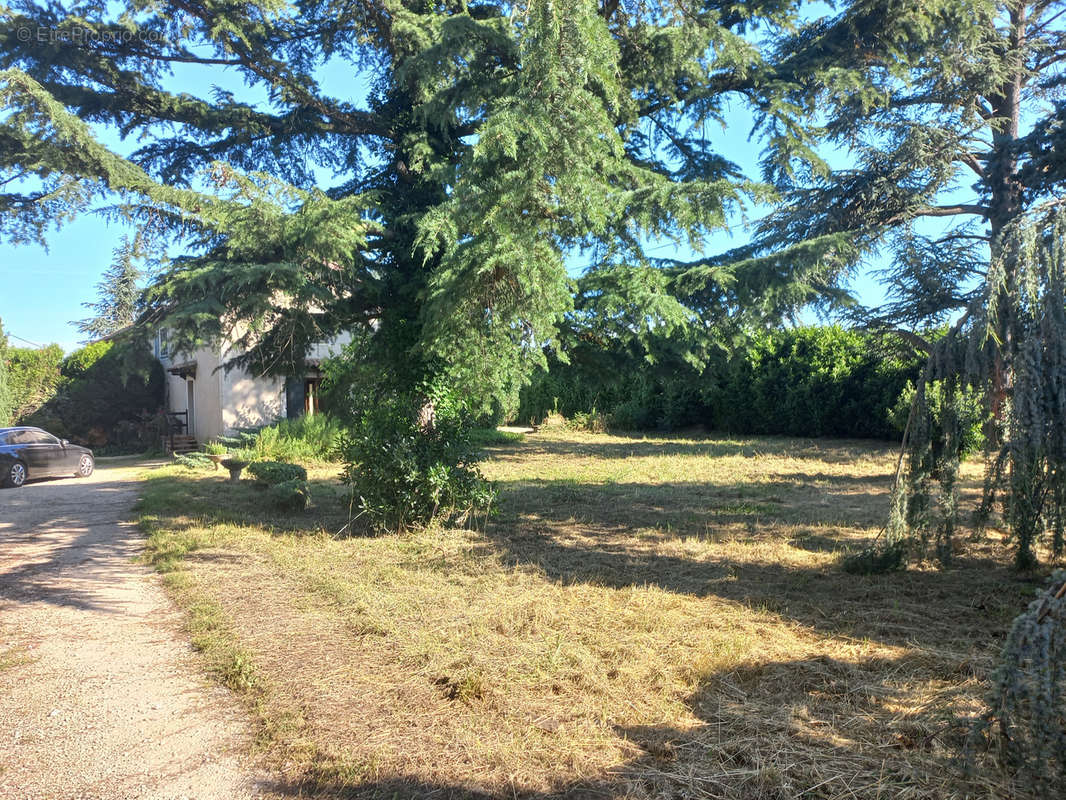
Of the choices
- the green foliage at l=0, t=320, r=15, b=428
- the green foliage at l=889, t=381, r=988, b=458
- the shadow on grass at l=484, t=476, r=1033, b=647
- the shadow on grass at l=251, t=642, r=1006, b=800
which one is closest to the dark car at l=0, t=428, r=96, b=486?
the green foliage at l=0, t=320, r=15, b=428

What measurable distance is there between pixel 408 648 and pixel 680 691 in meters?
1.70

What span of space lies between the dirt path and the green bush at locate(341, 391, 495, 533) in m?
2.34

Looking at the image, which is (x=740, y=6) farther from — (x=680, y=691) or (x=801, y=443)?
(x=801, y=443)

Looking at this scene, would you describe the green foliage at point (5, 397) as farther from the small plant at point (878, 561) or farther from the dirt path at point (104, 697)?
the small plant at point (878, 561)

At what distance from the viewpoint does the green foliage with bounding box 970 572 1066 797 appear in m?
2.35

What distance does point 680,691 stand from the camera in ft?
12.0

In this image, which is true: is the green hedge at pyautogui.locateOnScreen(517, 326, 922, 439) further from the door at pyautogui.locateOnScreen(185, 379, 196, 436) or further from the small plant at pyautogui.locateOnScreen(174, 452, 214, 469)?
the door at pyautogui.locateOnScreen(185, 379, 196, 436)

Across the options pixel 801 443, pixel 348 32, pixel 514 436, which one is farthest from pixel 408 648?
pixel 514 436

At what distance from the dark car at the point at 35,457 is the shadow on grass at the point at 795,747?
15267mm

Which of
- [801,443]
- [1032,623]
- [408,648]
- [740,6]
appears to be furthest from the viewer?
[801,443]

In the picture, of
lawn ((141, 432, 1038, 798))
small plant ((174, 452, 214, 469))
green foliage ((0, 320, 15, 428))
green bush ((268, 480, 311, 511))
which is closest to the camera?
lawn ((141, 432, 1038, 798))

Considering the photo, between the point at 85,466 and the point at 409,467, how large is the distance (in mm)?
12813

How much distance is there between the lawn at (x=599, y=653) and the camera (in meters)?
2.93

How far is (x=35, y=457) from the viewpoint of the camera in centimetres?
1484
